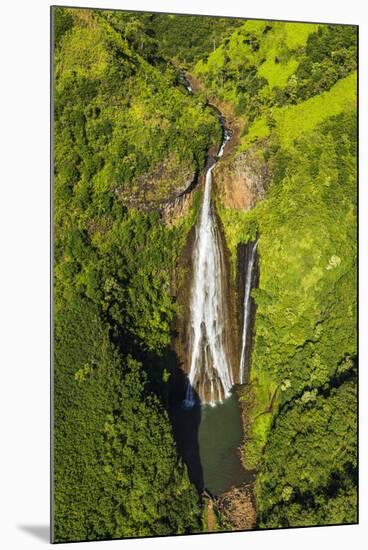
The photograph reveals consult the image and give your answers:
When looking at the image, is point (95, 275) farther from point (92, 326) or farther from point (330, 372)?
point (330, 372)

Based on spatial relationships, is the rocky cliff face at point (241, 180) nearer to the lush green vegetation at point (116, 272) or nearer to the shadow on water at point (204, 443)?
the lush green vegetation at point (116, 272)

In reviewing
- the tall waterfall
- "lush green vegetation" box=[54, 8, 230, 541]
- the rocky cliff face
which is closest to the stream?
the tall waterfall

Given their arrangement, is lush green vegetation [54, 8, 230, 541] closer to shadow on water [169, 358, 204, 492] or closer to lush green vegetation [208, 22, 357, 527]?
shadow on water [169, 358, 204, 492]

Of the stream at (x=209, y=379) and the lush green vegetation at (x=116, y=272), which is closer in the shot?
the lush green vegetation at (x=116, y=272)

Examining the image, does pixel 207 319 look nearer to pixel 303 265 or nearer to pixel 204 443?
pixel 303 265

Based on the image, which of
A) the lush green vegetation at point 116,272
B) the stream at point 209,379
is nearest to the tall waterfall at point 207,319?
the stream at point 209,379

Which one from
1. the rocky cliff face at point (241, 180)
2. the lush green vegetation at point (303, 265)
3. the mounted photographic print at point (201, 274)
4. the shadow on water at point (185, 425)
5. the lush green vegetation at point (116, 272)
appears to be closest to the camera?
the lush green vegetation at point (116, 272)

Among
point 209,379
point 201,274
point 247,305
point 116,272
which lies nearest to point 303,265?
point 247,305
